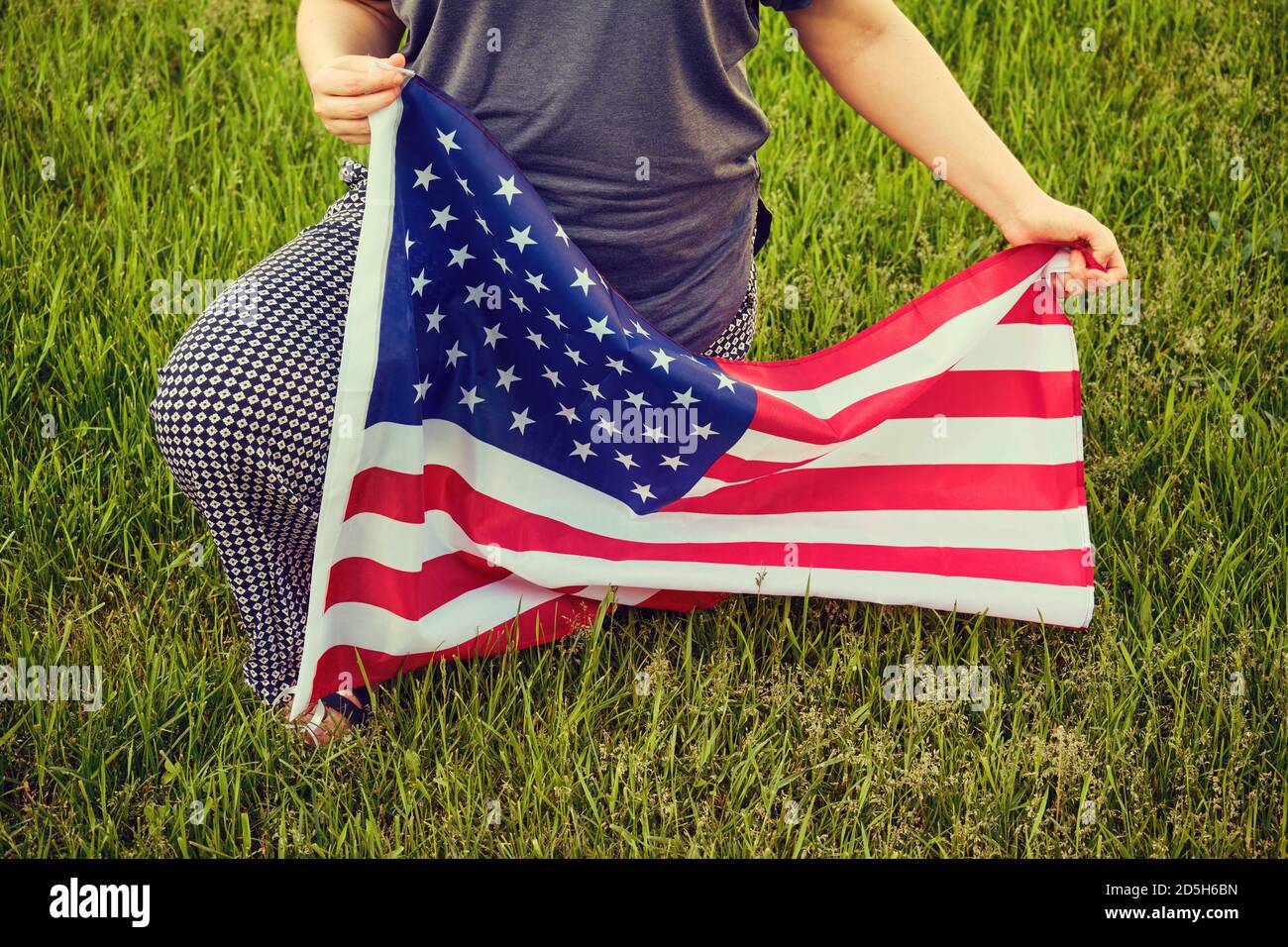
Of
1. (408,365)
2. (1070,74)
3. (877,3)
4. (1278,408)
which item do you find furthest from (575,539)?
(1070,74)

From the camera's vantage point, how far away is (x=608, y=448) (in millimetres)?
2164

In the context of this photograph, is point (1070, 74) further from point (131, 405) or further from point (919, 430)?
point (131, 405)

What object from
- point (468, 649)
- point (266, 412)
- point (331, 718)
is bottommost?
point (331, 718)

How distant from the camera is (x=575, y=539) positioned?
7.40ft

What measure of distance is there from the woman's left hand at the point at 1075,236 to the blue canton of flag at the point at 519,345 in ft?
1.89

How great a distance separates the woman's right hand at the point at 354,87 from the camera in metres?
1.78

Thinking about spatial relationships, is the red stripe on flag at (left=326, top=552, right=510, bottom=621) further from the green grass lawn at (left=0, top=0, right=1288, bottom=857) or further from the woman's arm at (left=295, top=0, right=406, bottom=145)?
the woman's arm at (left=295, top=0, right=406, bottom=145)

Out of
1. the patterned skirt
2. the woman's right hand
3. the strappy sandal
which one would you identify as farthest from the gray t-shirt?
the strappy sandal

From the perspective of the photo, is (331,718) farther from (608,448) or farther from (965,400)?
(965,400)

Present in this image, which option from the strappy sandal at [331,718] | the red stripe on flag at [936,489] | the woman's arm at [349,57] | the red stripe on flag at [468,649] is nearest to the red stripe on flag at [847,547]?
the red stripe on flag at [936,489]

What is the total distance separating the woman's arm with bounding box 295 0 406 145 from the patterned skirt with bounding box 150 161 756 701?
0.27m

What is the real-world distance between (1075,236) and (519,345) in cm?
99

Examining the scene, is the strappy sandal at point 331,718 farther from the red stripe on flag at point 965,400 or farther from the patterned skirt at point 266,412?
the red stripe on flag at point 965,400

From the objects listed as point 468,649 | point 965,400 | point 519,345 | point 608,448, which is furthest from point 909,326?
point 468,649
